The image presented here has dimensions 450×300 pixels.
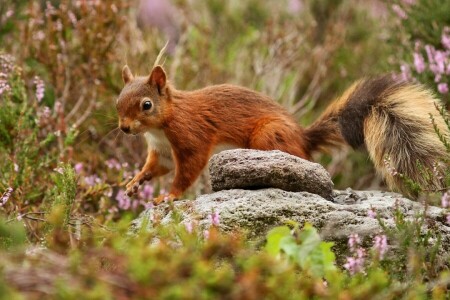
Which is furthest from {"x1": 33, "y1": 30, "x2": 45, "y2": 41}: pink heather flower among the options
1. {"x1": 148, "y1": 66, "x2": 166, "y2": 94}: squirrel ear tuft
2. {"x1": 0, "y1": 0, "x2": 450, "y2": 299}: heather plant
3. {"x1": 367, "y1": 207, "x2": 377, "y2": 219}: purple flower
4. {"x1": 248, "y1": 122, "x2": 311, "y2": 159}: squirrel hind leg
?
{"x1": 367, "y1": 207, "x2": 377, "y2": 219}: purple flower

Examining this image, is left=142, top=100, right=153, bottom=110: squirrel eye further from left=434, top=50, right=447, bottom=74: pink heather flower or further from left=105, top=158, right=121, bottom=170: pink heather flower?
left=434, top=50, right=447, bottom=74: pink heather flower

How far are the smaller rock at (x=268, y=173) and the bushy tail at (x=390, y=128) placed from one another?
1.13 feet

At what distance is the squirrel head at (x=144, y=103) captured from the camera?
4.18 meters

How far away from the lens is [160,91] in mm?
4316

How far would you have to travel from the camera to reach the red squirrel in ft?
13.0

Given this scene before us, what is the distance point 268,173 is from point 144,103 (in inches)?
41.7

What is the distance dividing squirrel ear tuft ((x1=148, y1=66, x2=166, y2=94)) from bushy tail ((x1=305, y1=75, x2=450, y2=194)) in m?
0.89

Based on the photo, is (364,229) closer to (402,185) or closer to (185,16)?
(402,185)

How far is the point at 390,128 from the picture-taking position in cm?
396

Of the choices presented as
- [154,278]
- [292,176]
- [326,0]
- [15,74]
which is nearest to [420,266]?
[292,176]

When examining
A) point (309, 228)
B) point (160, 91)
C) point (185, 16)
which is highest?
point (185, 16)

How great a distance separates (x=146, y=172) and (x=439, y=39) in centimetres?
259

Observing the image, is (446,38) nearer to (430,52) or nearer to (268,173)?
(430,52)

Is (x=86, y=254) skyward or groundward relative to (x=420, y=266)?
skyward
